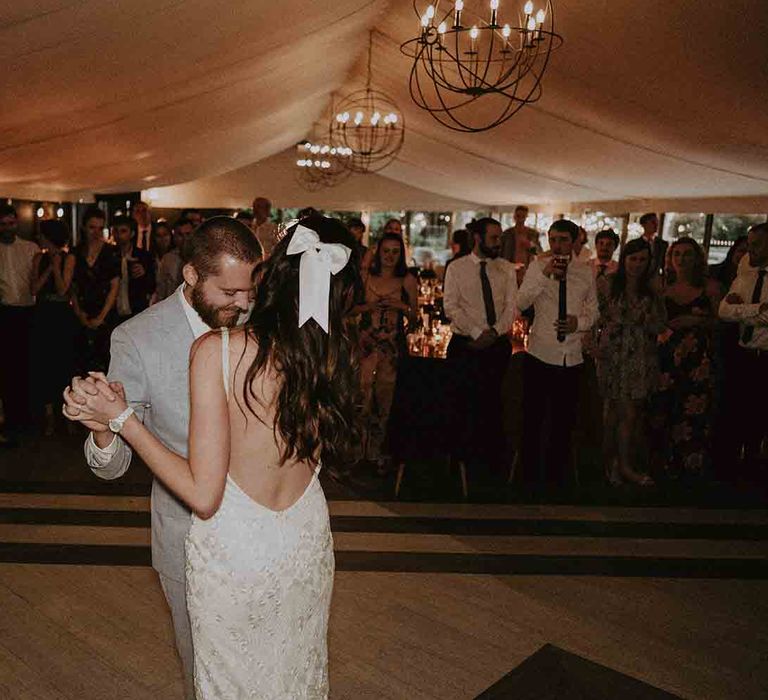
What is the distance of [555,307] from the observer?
14.6 ft

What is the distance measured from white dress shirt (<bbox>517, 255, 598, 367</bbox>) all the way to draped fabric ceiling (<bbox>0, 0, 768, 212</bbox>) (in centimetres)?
175

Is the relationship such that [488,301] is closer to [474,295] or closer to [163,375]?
[474,295]

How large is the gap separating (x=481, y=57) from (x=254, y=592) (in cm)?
638

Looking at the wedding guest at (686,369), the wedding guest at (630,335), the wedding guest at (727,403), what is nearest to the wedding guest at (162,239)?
the wedding guest at (630,335)

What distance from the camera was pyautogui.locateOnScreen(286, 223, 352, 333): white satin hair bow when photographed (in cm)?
137

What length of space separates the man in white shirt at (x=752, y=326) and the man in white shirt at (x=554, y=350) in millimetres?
909

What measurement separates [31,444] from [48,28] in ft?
8.78

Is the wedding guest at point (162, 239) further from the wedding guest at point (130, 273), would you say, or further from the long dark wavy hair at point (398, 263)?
the long dark wavy hair at point (398, 263)

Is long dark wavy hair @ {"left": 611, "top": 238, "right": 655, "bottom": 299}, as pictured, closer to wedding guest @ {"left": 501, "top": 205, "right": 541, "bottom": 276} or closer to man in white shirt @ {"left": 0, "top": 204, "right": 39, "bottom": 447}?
man in white shirt @ {"left": 0, "top": 204, "right": 39, "bottom": 447}

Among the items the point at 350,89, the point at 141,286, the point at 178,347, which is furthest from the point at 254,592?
the point at 350,89

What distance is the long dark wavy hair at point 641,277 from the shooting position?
172 inches

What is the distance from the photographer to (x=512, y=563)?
3.56 metres

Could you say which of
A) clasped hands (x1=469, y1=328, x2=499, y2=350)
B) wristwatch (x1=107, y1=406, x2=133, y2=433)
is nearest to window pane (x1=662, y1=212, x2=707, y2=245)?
clasped hands (x1=469, y1=328, x2=499, y2=350)

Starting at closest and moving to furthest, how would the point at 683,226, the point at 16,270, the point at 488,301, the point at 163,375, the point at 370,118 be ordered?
1. the point at 163,375
2. the point at 488,301
3. the point at 16,270
4. the point at 370,118
5. the point at 683,226
